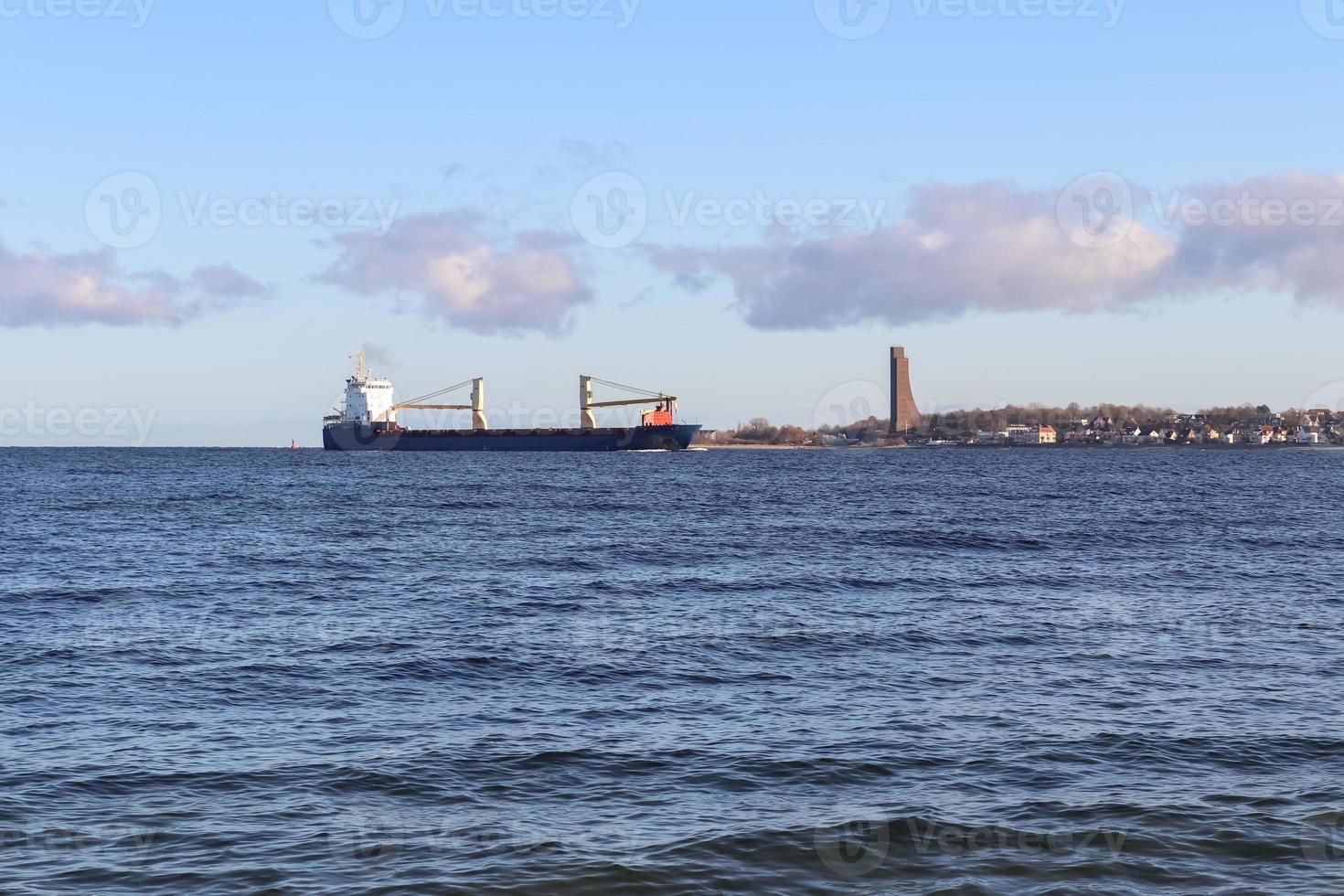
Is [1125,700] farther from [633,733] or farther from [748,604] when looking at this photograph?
[748,604]

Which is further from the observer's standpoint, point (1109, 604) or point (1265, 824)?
point (1109, 604)

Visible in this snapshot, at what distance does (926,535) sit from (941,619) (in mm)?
23787

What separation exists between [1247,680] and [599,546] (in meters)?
29.2

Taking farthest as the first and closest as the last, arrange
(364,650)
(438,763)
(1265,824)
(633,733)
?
(364,650) < (633,733) < (438,763) < (1265,824)

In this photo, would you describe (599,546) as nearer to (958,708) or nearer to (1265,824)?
(958,708)

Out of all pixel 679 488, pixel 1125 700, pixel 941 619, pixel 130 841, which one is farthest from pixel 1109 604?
pixel 679 488

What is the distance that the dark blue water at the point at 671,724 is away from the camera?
1247 cm

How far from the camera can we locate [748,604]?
30.7m

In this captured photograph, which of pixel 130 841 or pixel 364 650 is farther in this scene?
pixel 364 650

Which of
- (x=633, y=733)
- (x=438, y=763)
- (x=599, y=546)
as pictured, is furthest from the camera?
(x=599, y=546)

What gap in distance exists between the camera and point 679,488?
3915 inches

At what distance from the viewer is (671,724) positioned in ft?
58.6

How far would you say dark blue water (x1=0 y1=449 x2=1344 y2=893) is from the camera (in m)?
12.5

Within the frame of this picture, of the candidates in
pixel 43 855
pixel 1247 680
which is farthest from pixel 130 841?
pixel 1247 680
